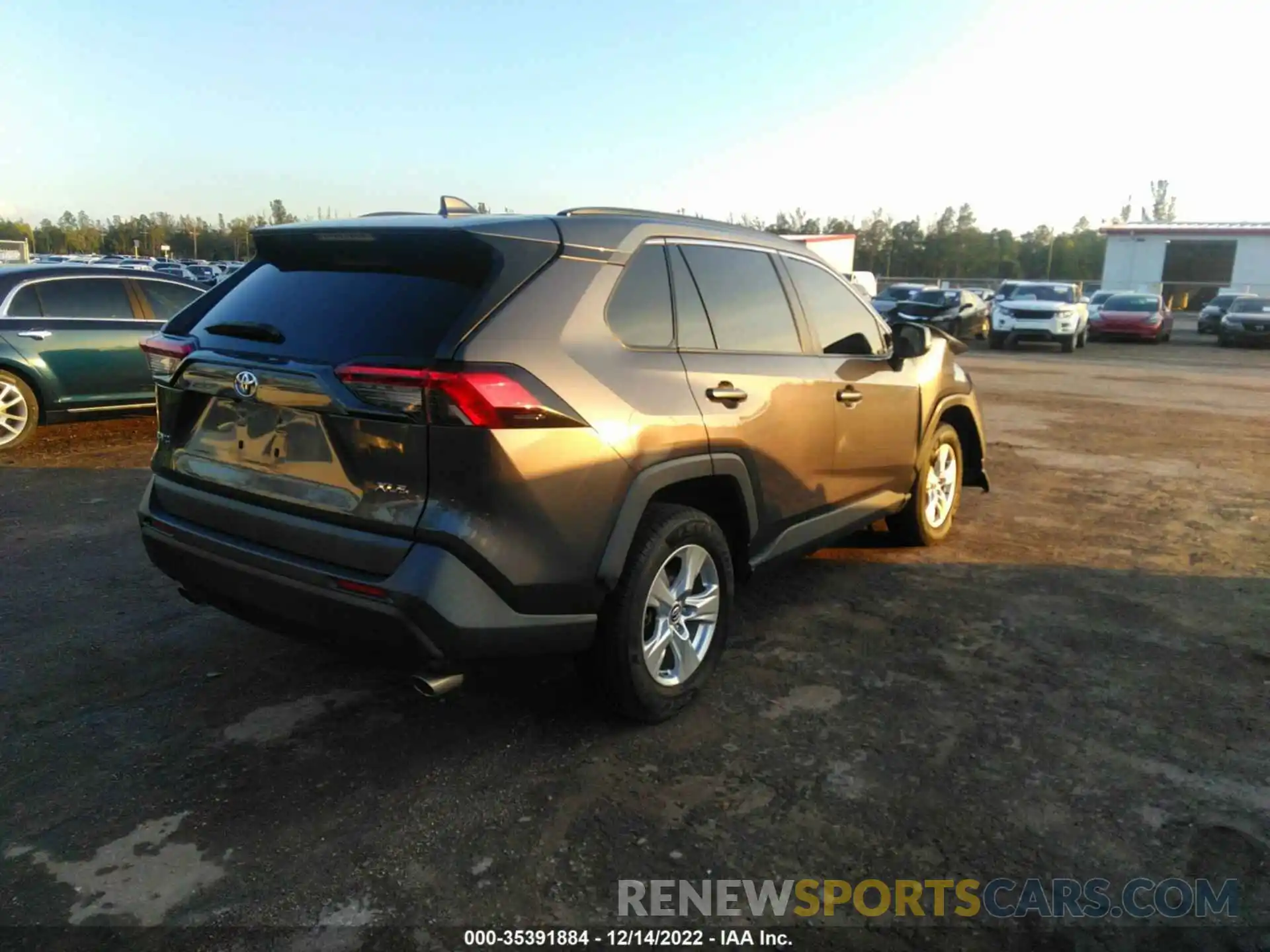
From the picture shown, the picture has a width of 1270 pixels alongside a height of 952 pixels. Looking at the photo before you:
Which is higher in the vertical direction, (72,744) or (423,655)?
(423,655)

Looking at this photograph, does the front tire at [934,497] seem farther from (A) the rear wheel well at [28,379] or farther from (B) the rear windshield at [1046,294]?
(B) the rear windshield at [1046,294]

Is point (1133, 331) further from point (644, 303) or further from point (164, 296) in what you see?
point (644, 303)

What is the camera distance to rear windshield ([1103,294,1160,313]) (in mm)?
27516

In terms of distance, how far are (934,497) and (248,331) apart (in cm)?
414

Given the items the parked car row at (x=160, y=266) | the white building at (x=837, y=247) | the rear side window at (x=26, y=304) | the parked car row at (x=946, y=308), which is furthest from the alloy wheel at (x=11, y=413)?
the white building at (x=837, y=247)

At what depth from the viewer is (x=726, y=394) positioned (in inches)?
140

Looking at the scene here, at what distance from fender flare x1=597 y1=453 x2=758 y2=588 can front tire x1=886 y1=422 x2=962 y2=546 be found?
7.51 feet

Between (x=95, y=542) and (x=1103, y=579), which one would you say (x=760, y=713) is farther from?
(x=95, y=542)

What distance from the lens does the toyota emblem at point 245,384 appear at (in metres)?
2.96

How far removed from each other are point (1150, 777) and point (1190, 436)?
27.7ft

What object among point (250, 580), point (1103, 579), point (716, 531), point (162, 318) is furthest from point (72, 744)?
point (162, 318)

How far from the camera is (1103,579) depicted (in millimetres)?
5172

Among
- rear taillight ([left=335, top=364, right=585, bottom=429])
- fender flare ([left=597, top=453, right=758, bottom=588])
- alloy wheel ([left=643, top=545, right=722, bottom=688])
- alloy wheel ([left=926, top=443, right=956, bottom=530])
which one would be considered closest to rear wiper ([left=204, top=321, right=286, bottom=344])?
rear taillight ([left=335, top=364, right=585, bottom=429])

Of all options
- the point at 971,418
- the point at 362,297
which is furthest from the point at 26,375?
the point at 971,418
